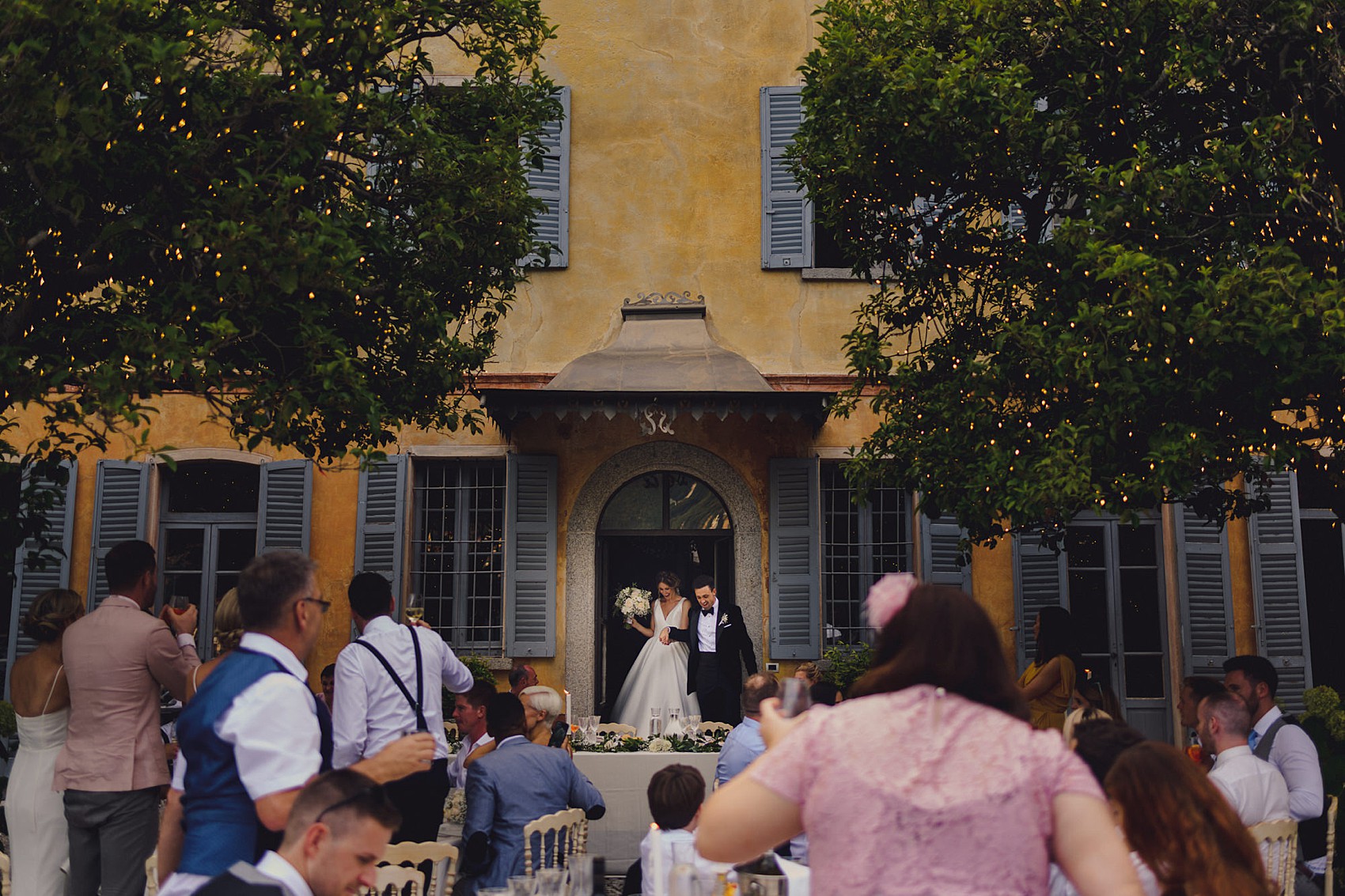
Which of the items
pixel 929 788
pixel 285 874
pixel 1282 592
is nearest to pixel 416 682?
pixel 285 874

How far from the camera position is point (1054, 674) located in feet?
25.0

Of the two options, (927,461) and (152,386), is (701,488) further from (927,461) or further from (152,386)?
(152,386)

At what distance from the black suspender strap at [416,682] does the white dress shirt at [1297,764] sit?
3819 millimetres

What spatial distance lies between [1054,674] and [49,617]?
214 inches

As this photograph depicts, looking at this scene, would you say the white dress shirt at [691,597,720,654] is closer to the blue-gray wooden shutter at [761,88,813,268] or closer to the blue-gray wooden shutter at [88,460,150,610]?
the blue-gray wooden shutter at [761,88,813,268]

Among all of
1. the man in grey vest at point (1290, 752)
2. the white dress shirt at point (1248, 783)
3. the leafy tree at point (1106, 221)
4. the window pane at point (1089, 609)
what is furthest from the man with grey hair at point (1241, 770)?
the window pane at point (1089, 609)

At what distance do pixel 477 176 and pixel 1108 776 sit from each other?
5.40 meters

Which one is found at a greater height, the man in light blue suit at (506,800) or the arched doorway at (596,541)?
the arched doorway at (596,541)

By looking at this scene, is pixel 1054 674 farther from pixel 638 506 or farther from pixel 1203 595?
pixel 638 506

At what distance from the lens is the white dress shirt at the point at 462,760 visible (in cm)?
717

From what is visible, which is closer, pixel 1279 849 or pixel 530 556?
pixel 1279 849

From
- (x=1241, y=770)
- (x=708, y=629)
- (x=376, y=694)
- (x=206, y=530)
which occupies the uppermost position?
(x=206, y=530)

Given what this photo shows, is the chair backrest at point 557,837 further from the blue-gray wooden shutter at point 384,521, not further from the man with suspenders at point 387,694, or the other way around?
the blue-gray wooden shutter at point 384,521

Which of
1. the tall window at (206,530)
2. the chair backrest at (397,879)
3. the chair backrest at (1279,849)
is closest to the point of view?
the chair backrest at (397,879)
